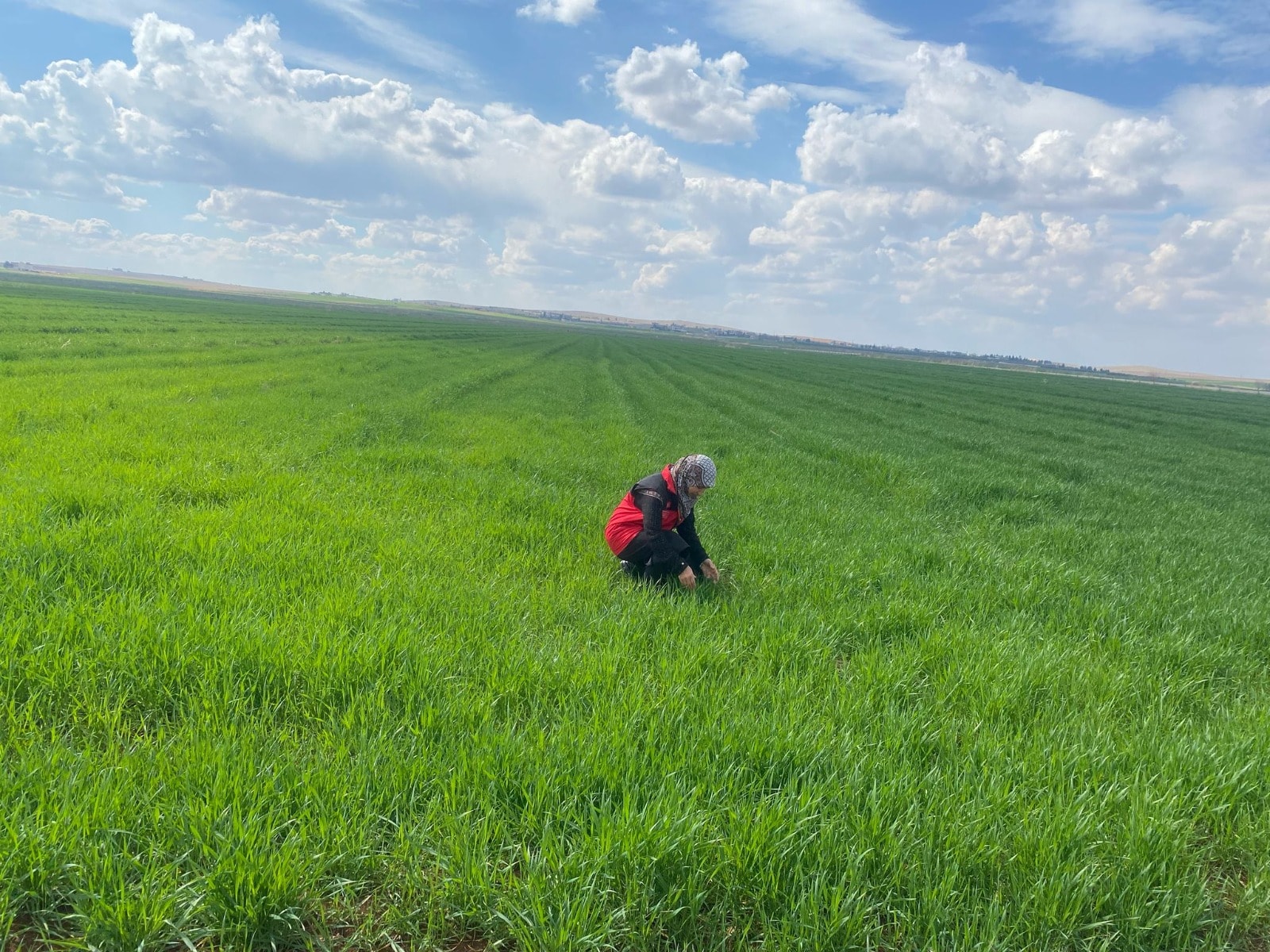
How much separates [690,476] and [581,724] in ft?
9.07

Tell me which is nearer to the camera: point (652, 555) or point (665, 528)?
point (652, 555)

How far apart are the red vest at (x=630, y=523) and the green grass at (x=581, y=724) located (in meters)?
0.30

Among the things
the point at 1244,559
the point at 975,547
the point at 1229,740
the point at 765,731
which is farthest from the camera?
the point at 1244,559

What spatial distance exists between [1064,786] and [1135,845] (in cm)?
43

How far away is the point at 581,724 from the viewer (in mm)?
3094

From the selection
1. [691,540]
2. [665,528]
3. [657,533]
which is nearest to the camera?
[657,533]

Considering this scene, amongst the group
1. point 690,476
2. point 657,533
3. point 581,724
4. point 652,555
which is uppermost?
point 690,476

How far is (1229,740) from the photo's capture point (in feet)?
11.6

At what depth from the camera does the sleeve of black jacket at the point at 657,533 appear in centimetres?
538

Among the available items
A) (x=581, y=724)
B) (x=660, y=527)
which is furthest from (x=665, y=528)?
(x=581, y=724)

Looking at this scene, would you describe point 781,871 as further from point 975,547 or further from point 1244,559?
point 1244,559

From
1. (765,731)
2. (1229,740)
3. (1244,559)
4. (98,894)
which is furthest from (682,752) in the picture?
(1244,559)

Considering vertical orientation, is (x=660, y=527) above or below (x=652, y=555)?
above

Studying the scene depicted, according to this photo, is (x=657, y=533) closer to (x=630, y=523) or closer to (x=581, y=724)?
(x=630, y=523)
